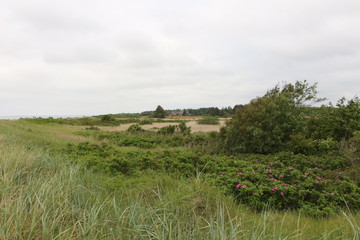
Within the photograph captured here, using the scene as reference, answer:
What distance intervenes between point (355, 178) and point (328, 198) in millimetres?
1829

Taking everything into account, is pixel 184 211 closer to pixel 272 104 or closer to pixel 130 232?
pixel 130 232

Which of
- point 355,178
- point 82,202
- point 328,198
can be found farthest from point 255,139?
point 82,202

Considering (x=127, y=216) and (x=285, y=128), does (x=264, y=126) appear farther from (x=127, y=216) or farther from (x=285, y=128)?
(x=127, y=216)

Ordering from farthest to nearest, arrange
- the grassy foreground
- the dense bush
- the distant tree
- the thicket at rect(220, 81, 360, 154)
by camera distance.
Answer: the distant tree → the thicket at rect(220, 81, 360, 154) → the dense bush → the grassy foreground

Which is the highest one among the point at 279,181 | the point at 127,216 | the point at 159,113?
the point at 159,113

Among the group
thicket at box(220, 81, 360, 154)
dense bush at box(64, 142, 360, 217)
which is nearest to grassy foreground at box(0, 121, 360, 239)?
dense bush at box(64, 142, 360, 217)

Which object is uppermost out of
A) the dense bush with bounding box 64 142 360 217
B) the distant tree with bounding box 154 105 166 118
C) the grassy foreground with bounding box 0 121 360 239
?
the distant tree with bounding box 154 105 166 118

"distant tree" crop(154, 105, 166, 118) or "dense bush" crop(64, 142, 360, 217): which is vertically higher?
"distant tree" crop(154, 105, 166, 118)

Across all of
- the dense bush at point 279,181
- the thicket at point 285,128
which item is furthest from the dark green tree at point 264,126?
the dense bush at point 279,181

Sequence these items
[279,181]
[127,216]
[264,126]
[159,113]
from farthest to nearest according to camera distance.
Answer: [159,113] → [264,126] → [279,181] → [127,216]

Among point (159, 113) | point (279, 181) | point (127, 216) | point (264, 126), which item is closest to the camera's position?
point (127, 216)

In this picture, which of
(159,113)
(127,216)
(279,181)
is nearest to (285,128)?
(279,181)

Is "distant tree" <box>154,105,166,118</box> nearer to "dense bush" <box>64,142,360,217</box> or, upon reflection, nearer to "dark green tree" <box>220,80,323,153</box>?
"dark green tree" <box>220,80,323,153</box>

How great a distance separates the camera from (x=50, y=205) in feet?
8.23
